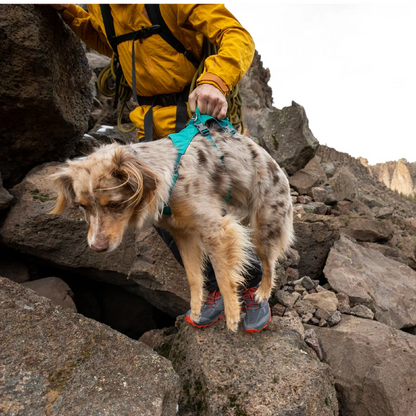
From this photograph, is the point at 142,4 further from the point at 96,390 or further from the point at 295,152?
the point at 295,152

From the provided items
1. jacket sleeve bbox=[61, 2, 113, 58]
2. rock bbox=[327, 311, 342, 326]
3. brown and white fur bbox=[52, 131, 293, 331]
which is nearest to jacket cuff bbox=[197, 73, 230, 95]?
brown and white fur bbox=[52, 131, 293, 331]

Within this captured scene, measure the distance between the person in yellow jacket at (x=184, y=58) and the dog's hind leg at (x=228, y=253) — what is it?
322 millimetres

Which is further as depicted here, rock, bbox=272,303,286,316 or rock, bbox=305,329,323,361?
rock, bbox=272,303,286,316

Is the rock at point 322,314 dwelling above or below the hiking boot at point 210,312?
below

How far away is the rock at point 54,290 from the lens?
12.8 feet

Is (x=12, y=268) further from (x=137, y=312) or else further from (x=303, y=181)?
(x=303, y=181)

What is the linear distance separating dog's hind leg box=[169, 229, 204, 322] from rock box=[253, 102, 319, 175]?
239 inches

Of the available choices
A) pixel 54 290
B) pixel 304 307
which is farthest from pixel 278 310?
pixel 54 290

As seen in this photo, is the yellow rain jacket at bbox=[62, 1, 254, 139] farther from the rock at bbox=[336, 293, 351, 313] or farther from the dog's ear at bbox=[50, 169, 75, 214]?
A: the rock at bbox=[336, 293, 351, 313]

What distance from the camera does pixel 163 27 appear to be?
281cm

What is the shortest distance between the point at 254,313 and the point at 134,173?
1.79 m

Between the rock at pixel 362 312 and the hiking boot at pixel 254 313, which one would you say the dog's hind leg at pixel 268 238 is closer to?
the hiking boot at pixel 254 313

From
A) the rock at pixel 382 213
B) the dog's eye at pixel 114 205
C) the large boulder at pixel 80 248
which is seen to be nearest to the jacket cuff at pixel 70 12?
the large boulder at pixel 80 248

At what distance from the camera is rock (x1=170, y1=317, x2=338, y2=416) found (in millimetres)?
2502
